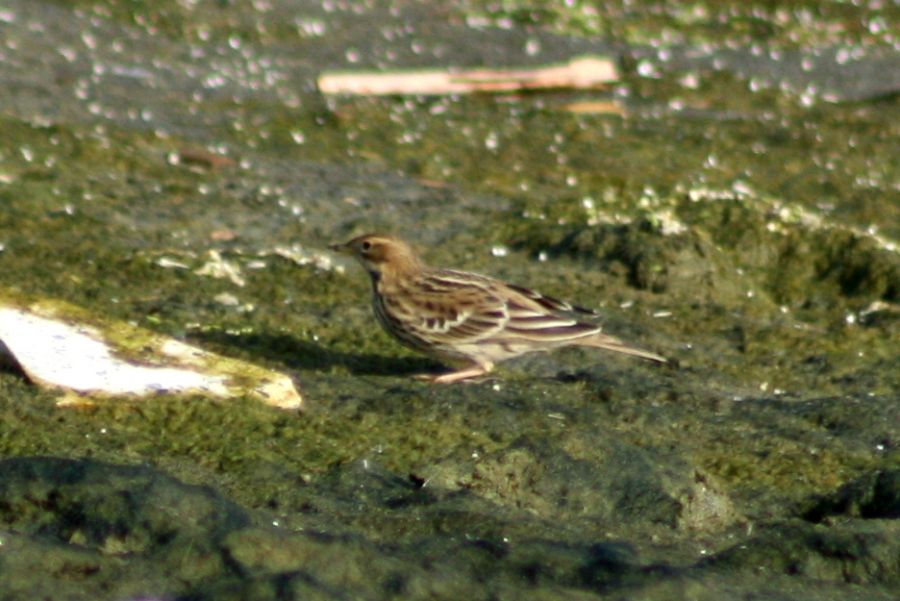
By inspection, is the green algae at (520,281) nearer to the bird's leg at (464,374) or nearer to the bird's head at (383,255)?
the bird's leg at (464,374)

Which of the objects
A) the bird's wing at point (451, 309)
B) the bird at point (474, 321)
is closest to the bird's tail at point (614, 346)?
the bird at point (474, 321)

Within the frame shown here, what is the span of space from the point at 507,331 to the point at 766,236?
247cm

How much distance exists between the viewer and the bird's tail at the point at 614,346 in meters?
8.09

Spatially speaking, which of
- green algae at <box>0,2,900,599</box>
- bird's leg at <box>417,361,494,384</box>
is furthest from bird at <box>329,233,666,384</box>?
green algae at <box>0,2,900,599</box>

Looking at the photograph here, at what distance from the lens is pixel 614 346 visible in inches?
320

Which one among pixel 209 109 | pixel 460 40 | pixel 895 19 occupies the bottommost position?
pixel 209 109

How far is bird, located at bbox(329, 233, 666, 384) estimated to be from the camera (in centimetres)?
825

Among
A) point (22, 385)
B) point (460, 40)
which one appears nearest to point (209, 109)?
point (460, 40)

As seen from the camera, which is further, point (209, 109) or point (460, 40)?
point (460, 40)

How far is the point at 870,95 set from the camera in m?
15.9

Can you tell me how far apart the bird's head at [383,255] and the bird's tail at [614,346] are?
111cm

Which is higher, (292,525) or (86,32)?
(86,32)

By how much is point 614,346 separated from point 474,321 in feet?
2.39

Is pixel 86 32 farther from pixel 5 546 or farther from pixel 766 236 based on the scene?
pixel 5 546
